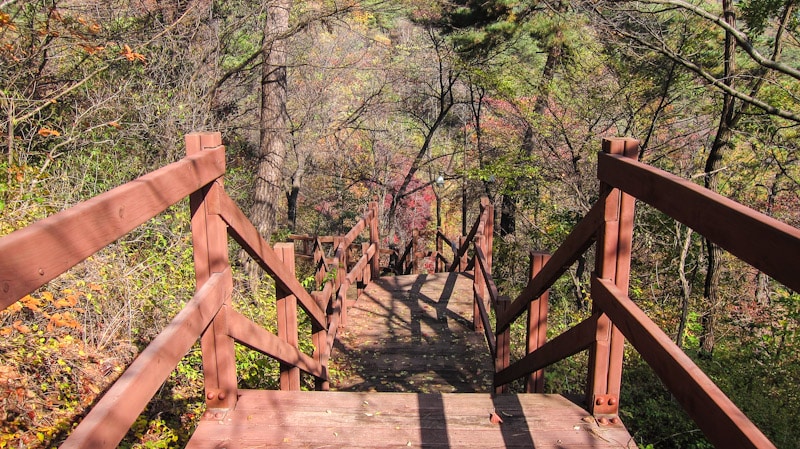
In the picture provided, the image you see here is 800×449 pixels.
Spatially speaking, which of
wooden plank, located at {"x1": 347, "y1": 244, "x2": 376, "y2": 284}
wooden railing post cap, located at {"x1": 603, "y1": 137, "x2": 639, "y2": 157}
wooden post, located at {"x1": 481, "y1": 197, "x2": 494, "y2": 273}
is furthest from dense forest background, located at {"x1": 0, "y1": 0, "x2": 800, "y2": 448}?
wooden railing post cap, located at {"x1": 603, "y1": 137, "x2": 639, "y2": 157}

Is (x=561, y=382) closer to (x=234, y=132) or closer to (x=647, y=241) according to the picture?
(x=647, y=241)

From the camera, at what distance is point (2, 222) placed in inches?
178

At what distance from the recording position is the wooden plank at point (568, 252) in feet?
8.36

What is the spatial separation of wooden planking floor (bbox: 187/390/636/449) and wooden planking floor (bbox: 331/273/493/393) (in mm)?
2279

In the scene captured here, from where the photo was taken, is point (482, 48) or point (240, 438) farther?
point (482, 48)

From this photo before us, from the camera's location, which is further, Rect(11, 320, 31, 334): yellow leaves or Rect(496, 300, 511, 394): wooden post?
Rect(496, 300, 511, 394): wooden post

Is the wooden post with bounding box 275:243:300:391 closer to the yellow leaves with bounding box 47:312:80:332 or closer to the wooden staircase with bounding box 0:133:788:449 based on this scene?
the wooden staircase with bounding box 0:133:788:449

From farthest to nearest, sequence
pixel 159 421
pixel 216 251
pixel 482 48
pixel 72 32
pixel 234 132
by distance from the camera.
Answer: pixel 482 48 → pixel 234 132 → pixel 72 32 → pixel 159 421 → pixel 216 251

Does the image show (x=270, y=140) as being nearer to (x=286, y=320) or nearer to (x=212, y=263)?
(x=286, y=320)

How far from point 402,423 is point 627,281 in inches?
46.3

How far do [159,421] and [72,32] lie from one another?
530cm

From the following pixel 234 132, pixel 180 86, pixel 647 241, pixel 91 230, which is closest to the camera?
pixel 91 230

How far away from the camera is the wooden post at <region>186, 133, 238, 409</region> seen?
2.39 metres

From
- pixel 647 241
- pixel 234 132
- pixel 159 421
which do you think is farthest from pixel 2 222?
pixel 647 241
